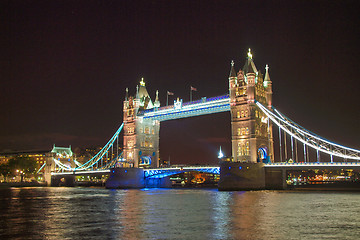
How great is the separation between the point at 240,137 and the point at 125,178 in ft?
84.9

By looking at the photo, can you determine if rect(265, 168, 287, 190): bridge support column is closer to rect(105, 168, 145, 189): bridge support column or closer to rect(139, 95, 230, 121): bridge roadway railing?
rect(139, 95, 230, 121): bridge roadway railing

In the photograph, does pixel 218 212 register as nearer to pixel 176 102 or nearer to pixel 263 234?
pixel 263 234

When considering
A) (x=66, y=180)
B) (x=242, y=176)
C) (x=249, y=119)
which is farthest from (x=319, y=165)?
(x=66, y=180)

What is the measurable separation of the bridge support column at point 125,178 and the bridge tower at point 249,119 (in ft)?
74.9

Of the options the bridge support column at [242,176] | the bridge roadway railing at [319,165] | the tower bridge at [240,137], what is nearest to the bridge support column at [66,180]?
the tower bridge at [240,137]

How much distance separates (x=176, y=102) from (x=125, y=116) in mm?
19876

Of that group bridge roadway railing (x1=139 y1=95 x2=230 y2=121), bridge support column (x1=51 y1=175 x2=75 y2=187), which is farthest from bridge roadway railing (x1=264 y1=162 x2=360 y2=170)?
bridge support column (x1=51 y1=175 x2=75 y2=187)

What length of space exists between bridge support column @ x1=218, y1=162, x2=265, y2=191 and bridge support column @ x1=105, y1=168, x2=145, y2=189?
Result: 25092mm

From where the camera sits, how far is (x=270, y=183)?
60.0 meters

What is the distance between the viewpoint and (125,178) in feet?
256

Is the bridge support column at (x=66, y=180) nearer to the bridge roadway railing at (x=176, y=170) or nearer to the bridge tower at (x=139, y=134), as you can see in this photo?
Result: the bridge tower at (x=139, y=134)

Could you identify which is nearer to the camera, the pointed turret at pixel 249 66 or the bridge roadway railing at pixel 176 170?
the bridge roadway railing at pixel 176 170

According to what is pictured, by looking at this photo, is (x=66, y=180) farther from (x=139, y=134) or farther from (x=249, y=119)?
(x=249, y=119)

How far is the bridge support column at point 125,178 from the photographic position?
7788 centimetres
